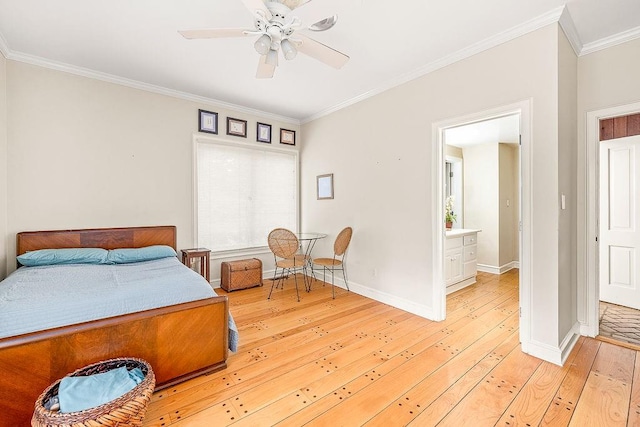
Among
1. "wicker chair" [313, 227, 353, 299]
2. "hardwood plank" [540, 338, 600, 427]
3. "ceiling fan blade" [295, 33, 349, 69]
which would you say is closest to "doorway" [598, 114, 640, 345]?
"hardwood plank" [540, 338, 600, 427]

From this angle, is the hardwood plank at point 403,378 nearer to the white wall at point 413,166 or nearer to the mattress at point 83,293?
the white wall at point 413,166

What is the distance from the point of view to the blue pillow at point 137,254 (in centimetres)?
304

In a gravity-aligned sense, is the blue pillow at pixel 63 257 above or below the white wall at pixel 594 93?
below

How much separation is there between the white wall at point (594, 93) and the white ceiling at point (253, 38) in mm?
122

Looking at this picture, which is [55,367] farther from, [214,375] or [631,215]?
[631,215]

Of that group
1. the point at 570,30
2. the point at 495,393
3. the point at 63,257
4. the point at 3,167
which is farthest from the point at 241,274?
the point at 570,30

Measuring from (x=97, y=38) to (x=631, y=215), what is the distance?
5.80 metres

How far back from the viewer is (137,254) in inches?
125

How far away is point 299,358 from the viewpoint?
234 centimetres

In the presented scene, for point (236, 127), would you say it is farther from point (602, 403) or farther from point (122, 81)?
point (602, 403)

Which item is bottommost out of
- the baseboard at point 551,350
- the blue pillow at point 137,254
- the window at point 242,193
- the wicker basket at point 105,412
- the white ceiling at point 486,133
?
the baseboard at point 551,350

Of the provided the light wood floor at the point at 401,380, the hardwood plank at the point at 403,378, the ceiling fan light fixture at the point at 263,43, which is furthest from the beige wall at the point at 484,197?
the ceiling fan light fixture at the point at 263,43

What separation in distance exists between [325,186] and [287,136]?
3.92ft

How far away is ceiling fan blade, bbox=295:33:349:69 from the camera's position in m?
2.00
